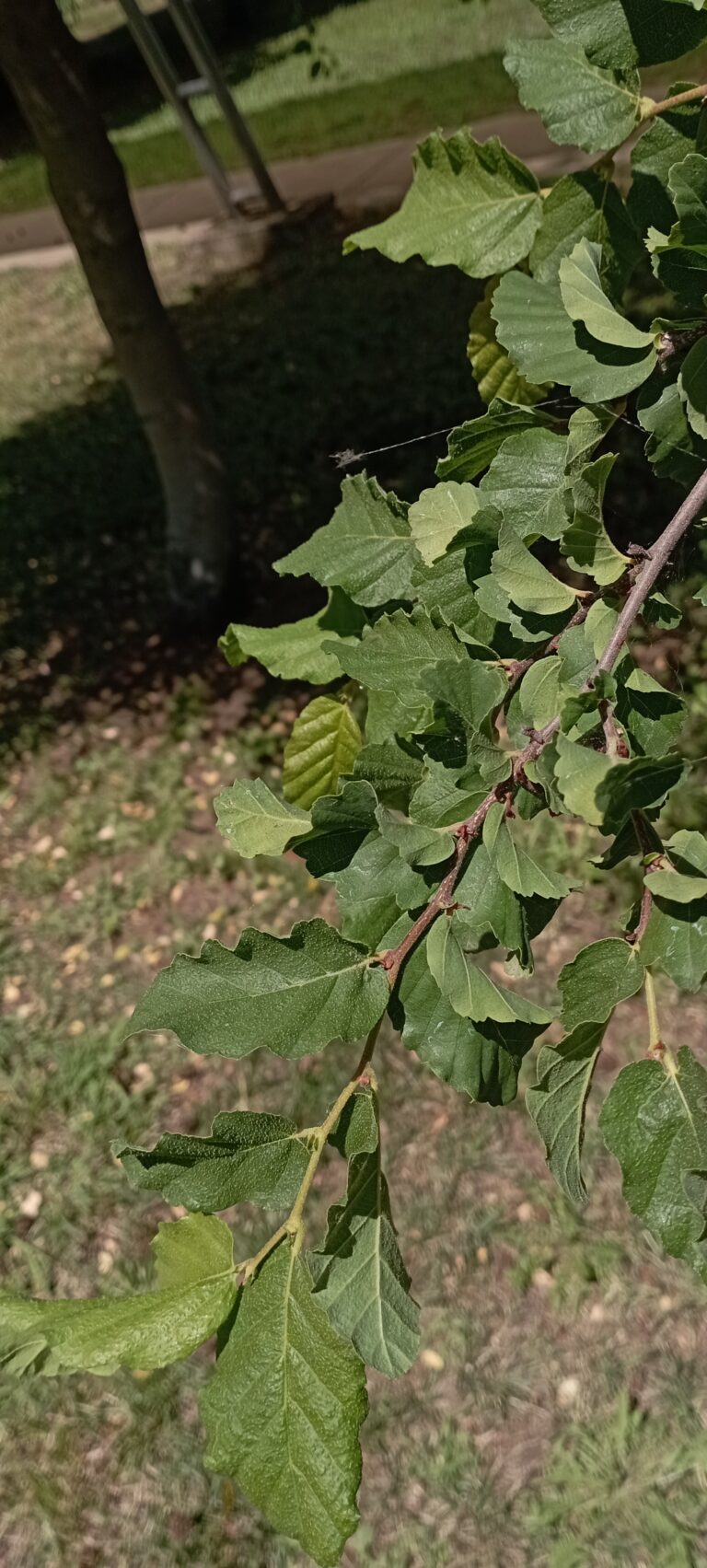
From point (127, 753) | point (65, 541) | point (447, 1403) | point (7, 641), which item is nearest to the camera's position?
point (447, 1403)

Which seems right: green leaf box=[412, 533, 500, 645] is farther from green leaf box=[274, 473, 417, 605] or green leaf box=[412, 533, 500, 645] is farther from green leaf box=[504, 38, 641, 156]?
green leaf box=[504, 38, 641, 156]

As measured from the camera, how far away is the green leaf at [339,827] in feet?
2.73

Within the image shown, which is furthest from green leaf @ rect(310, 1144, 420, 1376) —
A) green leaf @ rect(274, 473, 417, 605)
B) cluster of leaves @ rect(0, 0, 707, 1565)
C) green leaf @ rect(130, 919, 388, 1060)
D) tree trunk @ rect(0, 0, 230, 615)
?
tree trunk @ rect(0, 0, 230, 615)

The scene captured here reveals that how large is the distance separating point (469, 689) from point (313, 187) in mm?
9492

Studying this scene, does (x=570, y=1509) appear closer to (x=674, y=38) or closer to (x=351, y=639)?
(x=351, y=639)

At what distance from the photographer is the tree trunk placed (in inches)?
150

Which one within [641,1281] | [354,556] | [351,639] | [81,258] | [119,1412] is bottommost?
[641,1281]

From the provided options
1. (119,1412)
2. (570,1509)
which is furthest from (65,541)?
(570,1509)

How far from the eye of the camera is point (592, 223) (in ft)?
3.56

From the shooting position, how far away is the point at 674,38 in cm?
96

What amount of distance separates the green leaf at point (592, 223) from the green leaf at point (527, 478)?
0.22 meters

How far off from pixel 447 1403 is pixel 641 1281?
0.55 meters

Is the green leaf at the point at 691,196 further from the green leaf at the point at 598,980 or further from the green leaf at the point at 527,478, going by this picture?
the green leaf at the point at 598,980

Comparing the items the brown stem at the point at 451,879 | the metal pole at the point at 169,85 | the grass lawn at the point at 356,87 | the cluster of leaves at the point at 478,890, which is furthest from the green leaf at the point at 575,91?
the grass lawn at the point at 356,87
